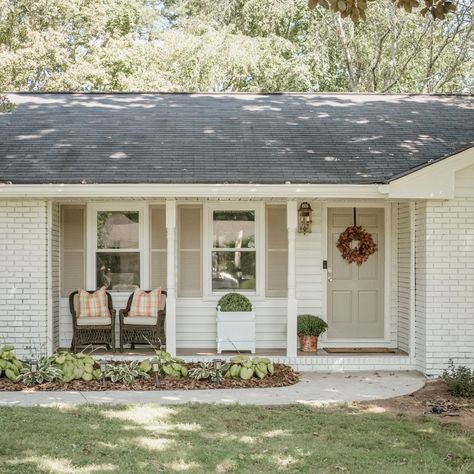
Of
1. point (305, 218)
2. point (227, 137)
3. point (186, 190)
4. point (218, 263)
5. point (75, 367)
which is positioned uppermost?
point (227, 137)

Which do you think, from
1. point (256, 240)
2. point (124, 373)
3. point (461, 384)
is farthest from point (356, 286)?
point (124, 373)

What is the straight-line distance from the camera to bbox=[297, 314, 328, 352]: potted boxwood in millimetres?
10734

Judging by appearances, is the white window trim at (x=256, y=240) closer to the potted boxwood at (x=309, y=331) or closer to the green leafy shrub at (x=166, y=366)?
the potted boxwood at (x=309, y=331)

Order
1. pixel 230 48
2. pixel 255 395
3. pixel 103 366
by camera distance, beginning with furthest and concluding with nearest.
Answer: pixel 230 48, pixel 103 366, pixel 255 395

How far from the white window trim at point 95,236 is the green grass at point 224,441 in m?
3.92

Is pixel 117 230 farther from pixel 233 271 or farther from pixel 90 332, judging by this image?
pixel 233 271

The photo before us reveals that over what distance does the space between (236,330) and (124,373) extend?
2.23 metres

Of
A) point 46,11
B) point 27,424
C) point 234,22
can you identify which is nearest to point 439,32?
point 234,22

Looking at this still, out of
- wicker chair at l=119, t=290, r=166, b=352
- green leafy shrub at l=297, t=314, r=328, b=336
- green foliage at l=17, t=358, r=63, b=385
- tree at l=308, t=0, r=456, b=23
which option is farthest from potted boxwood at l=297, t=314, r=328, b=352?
tree at l=308, t=0, r=456, b=23

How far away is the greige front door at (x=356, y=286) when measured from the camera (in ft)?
37.9

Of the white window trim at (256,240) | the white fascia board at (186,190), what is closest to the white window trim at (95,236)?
the white window trim at (256,240)

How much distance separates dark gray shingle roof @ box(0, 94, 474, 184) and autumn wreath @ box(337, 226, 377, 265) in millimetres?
1328

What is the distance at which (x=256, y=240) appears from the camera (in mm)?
11430

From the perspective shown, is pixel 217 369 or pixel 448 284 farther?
pixel 448 284
